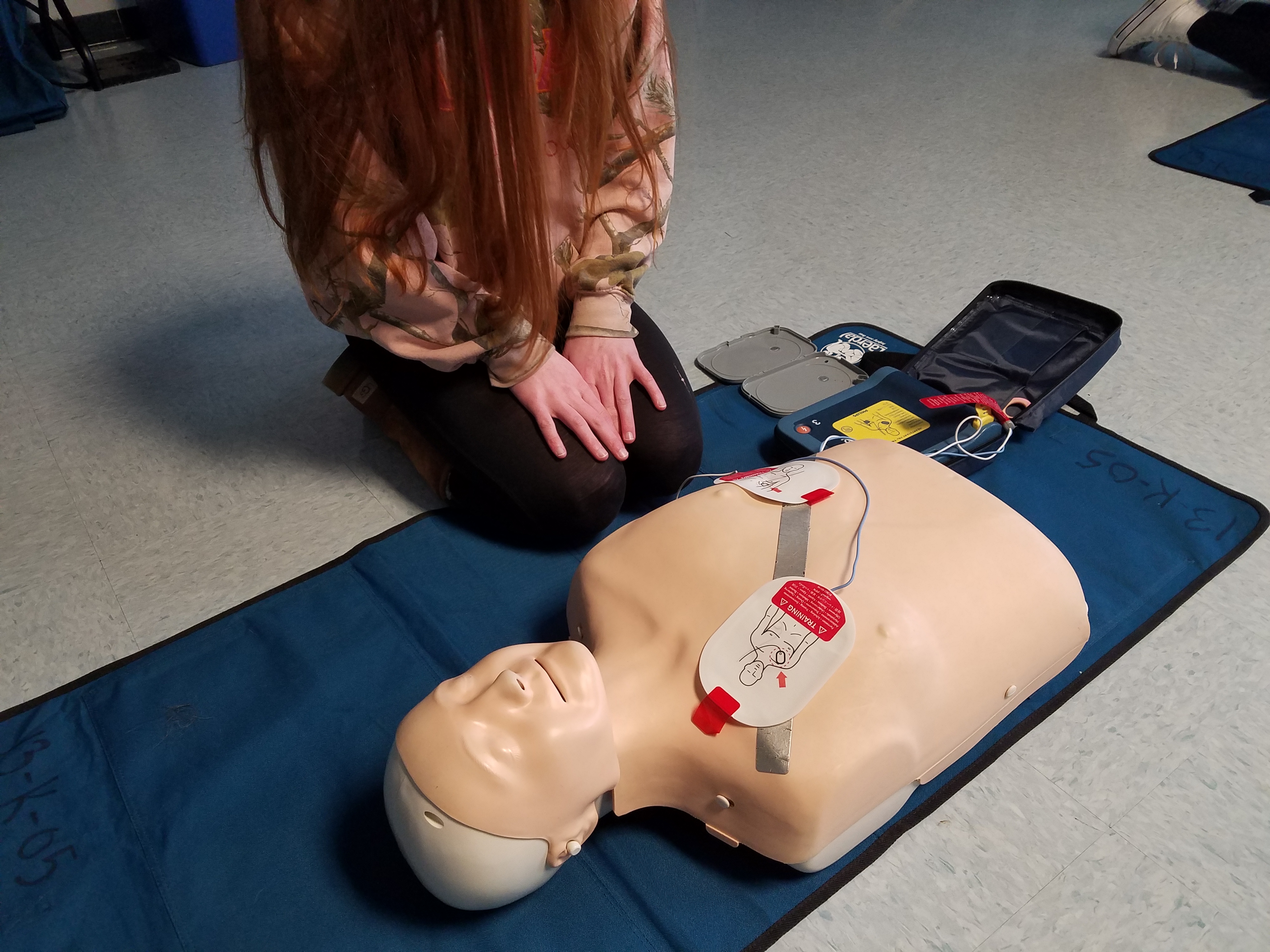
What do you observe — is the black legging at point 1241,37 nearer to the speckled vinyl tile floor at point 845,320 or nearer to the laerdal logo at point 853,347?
the speckled vinyl tile floor at point 845,320

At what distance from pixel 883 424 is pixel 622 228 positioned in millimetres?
428

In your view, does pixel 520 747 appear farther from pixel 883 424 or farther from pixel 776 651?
pixel 883 424

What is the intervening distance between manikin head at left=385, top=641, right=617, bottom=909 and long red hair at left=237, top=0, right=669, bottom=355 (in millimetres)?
467

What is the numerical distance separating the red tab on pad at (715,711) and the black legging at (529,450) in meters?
0.39

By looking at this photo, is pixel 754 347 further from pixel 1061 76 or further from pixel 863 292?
pixel 1061 76

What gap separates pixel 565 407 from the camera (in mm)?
1072

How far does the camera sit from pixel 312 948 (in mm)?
752

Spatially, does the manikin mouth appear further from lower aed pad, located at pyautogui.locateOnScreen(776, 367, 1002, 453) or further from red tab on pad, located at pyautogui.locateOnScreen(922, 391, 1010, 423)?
red tab on pad, located at pyautogui.locateOnScreen(922, 391, 1010, 423)

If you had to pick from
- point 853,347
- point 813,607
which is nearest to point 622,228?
point 853,347

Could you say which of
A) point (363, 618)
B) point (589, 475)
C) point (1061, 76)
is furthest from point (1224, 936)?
point (1061, 76)

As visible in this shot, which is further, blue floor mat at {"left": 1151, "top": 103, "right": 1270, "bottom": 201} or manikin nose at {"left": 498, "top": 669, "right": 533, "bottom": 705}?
blue floor mat at {"left": 1151, "top": 103, "right": 1270, "bottom": 201}

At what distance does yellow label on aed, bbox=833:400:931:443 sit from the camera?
3.85 feet

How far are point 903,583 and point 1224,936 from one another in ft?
1.31

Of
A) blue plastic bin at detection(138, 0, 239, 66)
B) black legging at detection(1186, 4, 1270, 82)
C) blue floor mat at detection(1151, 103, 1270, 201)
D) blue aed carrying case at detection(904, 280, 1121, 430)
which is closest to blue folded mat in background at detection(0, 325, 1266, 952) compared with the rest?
blue aed carrying case at detection(904, 280, 1121, 430)
